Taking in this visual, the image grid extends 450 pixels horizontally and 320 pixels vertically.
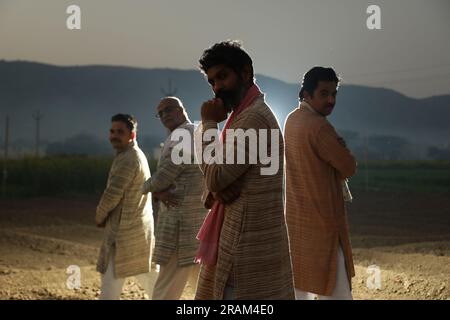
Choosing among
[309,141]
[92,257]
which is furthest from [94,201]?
[309,141]

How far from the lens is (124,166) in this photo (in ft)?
16.5

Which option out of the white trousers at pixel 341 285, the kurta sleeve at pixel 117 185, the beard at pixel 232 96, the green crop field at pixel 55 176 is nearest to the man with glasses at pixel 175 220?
the kurta sleeve at pixel 117 185

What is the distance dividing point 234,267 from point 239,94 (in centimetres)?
77

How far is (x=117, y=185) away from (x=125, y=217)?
0.28 metres

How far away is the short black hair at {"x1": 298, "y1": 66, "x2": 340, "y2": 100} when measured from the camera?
161 inches

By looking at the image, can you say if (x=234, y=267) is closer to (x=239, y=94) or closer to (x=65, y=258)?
(x=239, y=94)

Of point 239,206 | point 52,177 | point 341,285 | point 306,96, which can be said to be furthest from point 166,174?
point 52,177

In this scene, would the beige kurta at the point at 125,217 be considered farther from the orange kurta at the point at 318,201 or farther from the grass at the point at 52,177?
the grass at the point at 52,177

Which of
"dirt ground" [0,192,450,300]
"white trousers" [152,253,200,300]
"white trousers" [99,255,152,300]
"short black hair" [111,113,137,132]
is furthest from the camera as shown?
"dirt ground" [0,192,450,300]

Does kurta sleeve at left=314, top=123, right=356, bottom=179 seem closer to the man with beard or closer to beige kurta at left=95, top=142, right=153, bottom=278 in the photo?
the man with beard

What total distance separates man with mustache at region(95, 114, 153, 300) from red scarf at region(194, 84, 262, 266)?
7.73 feet

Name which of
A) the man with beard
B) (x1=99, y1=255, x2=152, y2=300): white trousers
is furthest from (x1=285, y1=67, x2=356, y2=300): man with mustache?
(x1=99, y1=255, x2=152, y2=300): white trousers

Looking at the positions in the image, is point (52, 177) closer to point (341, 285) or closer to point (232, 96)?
point (341, 285)

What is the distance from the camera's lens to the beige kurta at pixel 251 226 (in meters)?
2.62
